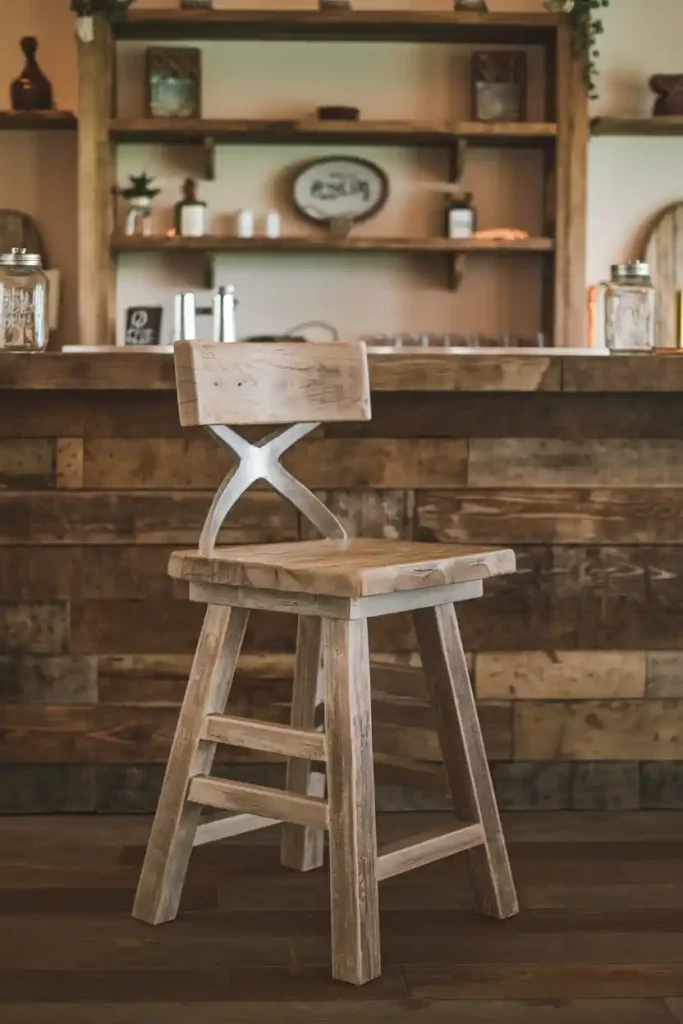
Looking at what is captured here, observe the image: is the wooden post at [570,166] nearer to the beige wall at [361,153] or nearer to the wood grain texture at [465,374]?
the beige wall at [361,153]

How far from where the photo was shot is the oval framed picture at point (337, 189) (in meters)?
4.29

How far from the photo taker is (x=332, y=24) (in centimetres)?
410

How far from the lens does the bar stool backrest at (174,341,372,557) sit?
1.74m

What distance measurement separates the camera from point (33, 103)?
13.7ft

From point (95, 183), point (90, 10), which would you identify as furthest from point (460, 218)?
point (90, 10)

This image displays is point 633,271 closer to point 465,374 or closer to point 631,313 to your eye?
point 631,313

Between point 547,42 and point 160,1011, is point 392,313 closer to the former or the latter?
point 547,42

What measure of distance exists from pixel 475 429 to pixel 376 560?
72 cm

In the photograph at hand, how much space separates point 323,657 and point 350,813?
0.25 meters

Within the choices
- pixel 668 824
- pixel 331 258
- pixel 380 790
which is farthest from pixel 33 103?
pixel 668 824

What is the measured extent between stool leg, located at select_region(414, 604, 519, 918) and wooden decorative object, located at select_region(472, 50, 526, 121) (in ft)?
9.37

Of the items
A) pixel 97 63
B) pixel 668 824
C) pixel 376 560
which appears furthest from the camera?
pixel 97 63

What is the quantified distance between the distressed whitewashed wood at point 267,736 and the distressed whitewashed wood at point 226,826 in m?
0.16

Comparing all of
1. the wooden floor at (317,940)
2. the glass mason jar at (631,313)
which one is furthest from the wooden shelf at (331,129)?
the wooden floor at (317,940)
